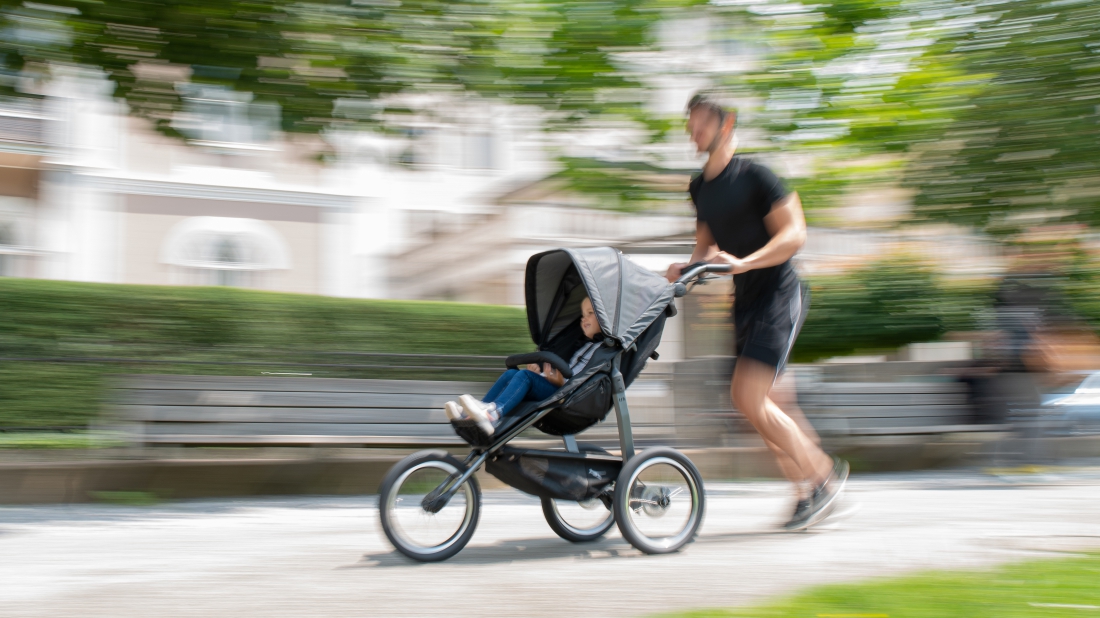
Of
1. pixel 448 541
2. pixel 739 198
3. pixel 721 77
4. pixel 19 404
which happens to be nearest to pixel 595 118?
pixel 721 77

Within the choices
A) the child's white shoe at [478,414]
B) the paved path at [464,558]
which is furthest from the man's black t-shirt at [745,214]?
the child's white shoe at [478,414]

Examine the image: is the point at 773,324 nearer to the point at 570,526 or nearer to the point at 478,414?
the point at 570,526

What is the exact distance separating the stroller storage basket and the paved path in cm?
30

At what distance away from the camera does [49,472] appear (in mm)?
6293

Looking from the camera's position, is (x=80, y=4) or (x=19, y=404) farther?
(x=19, y=404)

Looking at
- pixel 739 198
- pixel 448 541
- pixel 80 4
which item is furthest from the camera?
pixel 80 4

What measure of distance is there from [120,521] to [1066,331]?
813 centimetres

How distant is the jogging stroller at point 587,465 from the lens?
394 centimetres

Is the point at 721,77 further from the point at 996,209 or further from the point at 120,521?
the point at 120,521

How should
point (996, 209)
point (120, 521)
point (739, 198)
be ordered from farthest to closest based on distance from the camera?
point (996, 209) < point (120, 521) < point (739, 198)

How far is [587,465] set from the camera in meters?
4.22

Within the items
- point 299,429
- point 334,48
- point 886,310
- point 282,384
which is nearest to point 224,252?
point 886,310

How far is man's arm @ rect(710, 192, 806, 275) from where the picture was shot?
4254mm

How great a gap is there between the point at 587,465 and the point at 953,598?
1657 millimetres
